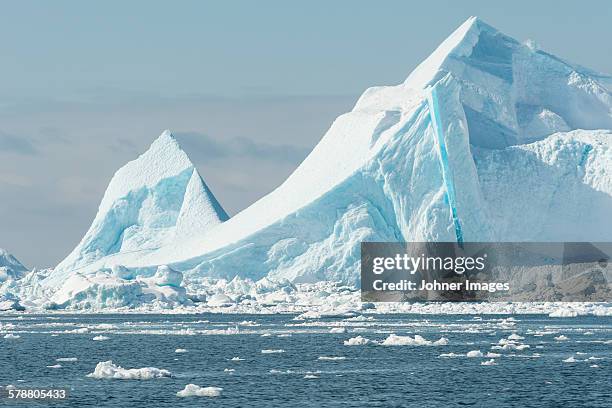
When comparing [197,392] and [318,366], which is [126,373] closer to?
[197,392]

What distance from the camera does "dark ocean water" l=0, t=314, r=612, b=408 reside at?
31.1m

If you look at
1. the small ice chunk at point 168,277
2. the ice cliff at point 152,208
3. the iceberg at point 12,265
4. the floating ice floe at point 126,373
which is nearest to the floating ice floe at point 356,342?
the floating ice floe at point 126,373

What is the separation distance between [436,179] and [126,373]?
46929mm

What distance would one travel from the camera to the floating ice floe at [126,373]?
34500 mm

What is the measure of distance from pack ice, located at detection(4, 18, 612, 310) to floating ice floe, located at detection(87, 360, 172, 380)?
40041mm

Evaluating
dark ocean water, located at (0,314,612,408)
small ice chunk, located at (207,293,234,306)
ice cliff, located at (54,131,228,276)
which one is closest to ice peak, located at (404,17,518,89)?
ice cliff, located at (54,131,228,276)

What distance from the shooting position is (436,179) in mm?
78688

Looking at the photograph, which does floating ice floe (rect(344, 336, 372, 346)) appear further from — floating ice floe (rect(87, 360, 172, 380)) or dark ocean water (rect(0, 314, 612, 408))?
floating ice floe (rect(87, 360, 172, 380))

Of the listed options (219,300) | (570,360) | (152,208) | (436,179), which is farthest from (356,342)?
(152,208)

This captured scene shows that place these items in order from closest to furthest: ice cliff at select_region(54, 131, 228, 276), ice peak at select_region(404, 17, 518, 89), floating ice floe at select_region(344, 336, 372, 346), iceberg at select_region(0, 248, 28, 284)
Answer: floating ice floe at select_region(344, 336, 372, 346) → ice peak at select_region(404, 17, 518, 89) → ice cliff at select_region(54, 131, 228, 276) → iceberg at select_region(0, 248, 28, 284)

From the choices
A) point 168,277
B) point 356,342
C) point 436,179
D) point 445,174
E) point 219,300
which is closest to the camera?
point 356,342

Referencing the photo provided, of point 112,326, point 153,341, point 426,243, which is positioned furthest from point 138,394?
point 426,243

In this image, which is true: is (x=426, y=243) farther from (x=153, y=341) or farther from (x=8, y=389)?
(x=8, y=389)

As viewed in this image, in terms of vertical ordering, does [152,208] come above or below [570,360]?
above
